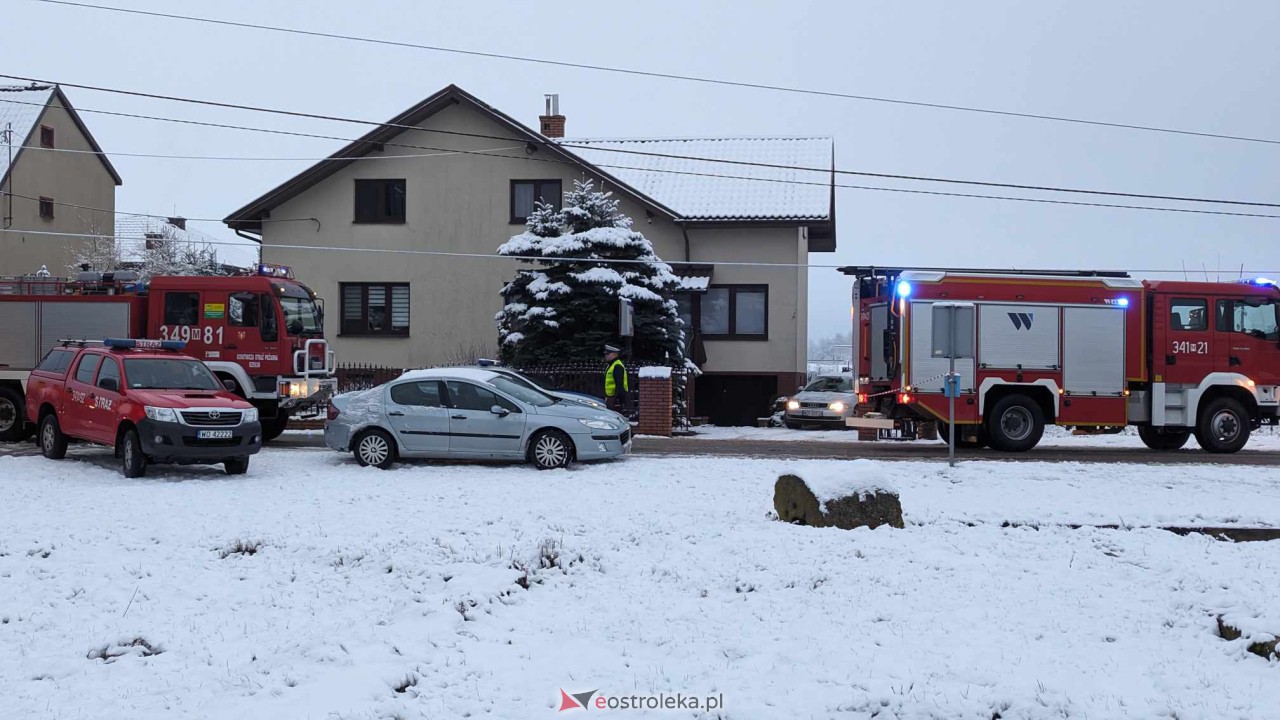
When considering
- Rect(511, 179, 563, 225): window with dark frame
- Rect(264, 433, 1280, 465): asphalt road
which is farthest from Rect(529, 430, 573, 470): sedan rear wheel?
Rect(511, 179, 563, 225): window with dark frame

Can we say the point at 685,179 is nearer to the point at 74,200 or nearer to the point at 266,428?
the point at 266,428

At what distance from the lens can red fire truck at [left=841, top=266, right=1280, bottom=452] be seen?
61.6 ft

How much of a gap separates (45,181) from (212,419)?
3463cm

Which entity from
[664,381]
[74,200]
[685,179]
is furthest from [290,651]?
A: [74,200]

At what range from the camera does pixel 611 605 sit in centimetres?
844

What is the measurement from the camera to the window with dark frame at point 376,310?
30859 mm

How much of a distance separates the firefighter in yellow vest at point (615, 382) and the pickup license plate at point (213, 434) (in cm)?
909

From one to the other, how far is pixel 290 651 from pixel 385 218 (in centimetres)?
2496

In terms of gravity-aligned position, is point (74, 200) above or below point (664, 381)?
above

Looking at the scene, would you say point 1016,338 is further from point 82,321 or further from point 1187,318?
point 82,321

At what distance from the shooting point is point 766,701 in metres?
6.51

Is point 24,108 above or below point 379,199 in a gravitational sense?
above

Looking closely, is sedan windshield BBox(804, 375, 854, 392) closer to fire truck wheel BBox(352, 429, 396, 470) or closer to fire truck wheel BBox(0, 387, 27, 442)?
fire truck wheel BBox(352, 429, 396, 470)

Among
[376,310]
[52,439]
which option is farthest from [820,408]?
[52,439]
